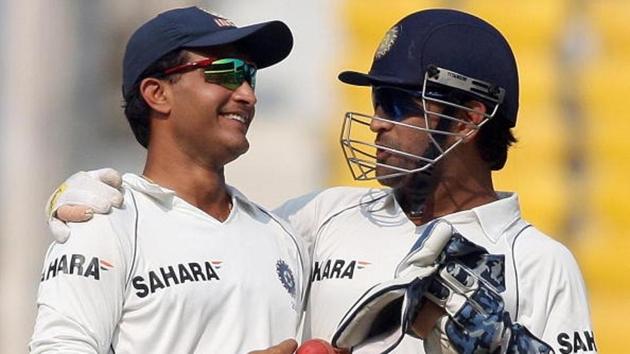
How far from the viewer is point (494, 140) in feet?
10.1

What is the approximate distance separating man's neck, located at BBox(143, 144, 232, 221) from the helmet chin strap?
35 cm

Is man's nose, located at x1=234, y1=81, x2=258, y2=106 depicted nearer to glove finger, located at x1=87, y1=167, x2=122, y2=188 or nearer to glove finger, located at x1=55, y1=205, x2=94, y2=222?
glove finger, located at x1=87, y1=167, x2=122, y2=188

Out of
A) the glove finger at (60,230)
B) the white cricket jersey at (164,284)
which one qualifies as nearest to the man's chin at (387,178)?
the white cricket jersey at (164,284)

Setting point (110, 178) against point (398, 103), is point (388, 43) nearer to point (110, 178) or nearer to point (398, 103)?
point (398, 103)

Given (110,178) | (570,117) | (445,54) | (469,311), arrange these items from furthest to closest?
(570,117)
(445,54)
(110,178)
(469,311)

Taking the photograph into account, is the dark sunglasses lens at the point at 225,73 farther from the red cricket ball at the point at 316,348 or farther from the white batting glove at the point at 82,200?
the red cricket ball at the point at 316,348

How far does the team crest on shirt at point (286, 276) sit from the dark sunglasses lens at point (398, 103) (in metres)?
0.35

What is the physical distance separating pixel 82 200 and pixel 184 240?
0.67ft

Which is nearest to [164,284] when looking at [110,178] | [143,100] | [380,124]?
[110,178]

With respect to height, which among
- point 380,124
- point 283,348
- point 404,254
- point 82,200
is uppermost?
point 380,124

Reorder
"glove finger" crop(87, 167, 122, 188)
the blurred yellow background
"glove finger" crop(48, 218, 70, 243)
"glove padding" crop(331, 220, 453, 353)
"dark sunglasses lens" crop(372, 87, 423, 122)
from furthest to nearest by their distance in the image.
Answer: the blurred yellow background → "dark sunglasses lens" crop(372, 87, 423, 122) → "glove finger" crop(87, 167, 122, 188) → "glove finger" crop(48, 218, 70, 243) → "glove padding" crop(331, 220, 453, 353)

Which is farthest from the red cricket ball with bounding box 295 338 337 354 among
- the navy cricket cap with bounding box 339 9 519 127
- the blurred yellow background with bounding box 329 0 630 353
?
the blurred yellow background with bounding box 329 0 630 353

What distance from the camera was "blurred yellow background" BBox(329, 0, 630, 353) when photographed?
5.24 meters

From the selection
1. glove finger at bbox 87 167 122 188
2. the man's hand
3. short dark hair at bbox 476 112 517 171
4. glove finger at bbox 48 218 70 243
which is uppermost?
short dark hair at bbox 476 112 517 171
